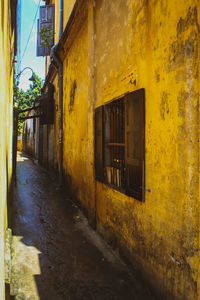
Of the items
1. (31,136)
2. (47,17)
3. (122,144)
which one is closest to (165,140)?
(122,144)

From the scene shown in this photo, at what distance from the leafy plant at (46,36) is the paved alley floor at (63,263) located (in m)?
7.39

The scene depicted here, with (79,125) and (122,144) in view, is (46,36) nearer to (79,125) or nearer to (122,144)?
(79,125)

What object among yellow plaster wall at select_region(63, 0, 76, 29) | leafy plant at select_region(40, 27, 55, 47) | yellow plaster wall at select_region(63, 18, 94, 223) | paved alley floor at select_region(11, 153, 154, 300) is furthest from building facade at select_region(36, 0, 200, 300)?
leafy plant at select_region(40, 27, 55, 47)

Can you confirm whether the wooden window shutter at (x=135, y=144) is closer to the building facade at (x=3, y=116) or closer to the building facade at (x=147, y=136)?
the building facade at (x=147, y=136)

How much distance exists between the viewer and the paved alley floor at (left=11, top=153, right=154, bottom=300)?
111 inches

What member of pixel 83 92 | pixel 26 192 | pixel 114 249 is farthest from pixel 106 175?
pixel 26 192

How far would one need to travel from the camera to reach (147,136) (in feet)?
9.36

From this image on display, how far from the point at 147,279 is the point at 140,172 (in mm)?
1302

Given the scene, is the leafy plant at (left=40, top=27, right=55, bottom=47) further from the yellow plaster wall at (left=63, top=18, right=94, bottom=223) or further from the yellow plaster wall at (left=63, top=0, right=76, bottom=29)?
the yellow plaster wall at (left=63, top=18, right=94, bottom=223)

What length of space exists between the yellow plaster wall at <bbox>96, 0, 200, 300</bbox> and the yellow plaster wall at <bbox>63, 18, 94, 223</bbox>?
178 cm

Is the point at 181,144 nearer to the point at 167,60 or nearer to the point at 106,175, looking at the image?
the point at 167,60

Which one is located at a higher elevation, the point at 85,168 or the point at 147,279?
the point at 85,168

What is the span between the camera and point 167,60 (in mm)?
2443

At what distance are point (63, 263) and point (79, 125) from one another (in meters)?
3.64
